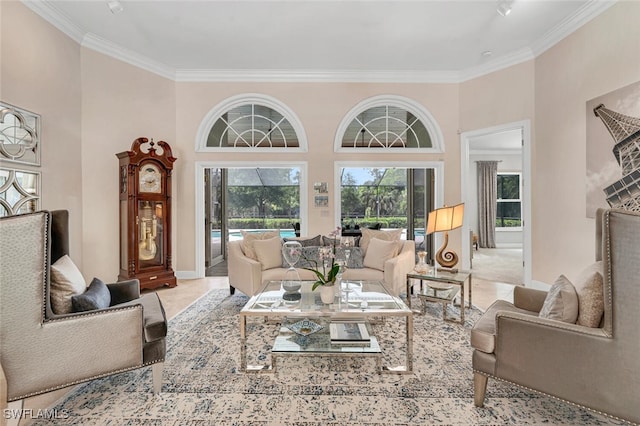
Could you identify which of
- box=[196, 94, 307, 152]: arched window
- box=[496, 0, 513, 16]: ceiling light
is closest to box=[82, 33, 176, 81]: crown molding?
box=[196, 94, 307, 152]: arched window

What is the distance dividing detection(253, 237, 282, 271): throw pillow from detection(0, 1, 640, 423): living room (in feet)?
4.10

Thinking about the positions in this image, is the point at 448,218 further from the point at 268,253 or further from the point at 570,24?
the point at 570,24

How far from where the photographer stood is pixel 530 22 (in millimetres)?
3641

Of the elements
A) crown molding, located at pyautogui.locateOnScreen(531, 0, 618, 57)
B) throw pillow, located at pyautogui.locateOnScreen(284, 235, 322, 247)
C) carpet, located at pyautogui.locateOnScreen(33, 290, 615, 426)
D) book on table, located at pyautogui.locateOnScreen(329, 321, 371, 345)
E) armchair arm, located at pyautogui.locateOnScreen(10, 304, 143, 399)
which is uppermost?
crown molding, located at pyautogui.locateOnScreen(531, 0, 618, 57)

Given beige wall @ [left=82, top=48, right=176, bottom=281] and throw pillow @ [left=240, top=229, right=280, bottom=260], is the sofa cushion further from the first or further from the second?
beige wall @ [left=82, top=48, right=176, bottom=281]

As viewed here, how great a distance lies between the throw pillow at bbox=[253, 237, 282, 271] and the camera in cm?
369

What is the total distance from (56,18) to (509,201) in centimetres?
1081

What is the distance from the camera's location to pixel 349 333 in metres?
2.22

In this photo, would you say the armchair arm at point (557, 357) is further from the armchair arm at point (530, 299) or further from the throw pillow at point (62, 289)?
the throw pillow at point (62, 289)

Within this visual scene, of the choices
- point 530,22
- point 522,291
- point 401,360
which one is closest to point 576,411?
point 522,291

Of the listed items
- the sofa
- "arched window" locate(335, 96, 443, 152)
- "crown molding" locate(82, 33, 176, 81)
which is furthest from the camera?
"arched window" locate(335, 96, 443, 152)

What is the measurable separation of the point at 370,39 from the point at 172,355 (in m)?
4.36

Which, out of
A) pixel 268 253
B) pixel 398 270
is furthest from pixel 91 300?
pixel 398 270

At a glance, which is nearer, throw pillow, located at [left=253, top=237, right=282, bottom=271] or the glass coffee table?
the glass coffee table
